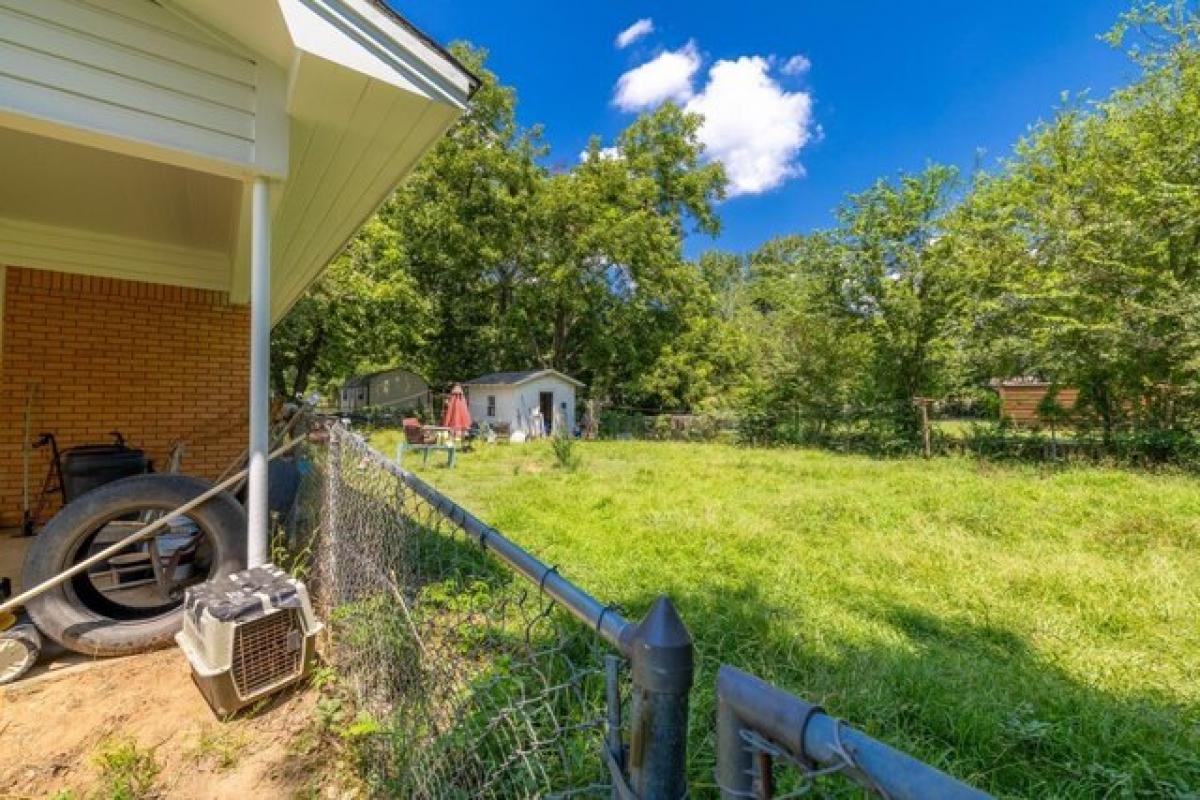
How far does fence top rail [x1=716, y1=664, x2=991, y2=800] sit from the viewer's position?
1.32ft

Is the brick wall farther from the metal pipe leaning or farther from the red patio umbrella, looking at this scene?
the red patio umbrella

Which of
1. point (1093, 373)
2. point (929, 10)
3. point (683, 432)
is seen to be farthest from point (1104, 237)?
point (683, 432)

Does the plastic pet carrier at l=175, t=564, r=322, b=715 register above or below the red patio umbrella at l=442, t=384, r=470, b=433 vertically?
below

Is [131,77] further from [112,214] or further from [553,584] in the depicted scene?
[553,584]

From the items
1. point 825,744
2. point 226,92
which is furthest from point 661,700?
point 226,92

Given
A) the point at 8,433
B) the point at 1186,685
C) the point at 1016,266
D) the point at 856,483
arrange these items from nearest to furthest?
the point at 1186,685 < the point at 8,433 < the point at 856,483 < the point at 1016,266

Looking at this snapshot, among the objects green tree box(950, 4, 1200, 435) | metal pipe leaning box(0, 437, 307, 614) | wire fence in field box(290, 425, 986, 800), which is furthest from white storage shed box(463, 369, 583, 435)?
metal pipe leaning box(0, 437, 307, 614)

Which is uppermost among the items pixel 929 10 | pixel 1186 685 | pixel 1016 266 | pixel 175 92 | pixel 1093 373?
pixel 929 10

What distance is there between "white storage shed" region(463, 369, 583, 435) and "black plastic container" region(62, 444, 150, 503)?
15221mm

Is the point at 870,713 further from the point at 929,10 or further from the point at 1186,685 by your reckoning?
the point at 929,10

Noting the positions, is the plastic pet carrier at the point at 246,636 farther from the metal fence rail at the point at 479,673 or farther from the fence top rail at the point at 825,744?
the fence top rail at the point at 825,744

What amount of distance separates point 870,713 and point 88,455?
15.8 ft

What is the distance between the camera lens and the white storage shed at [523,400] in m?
19.6

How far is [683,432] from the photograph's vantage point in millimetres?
20609
